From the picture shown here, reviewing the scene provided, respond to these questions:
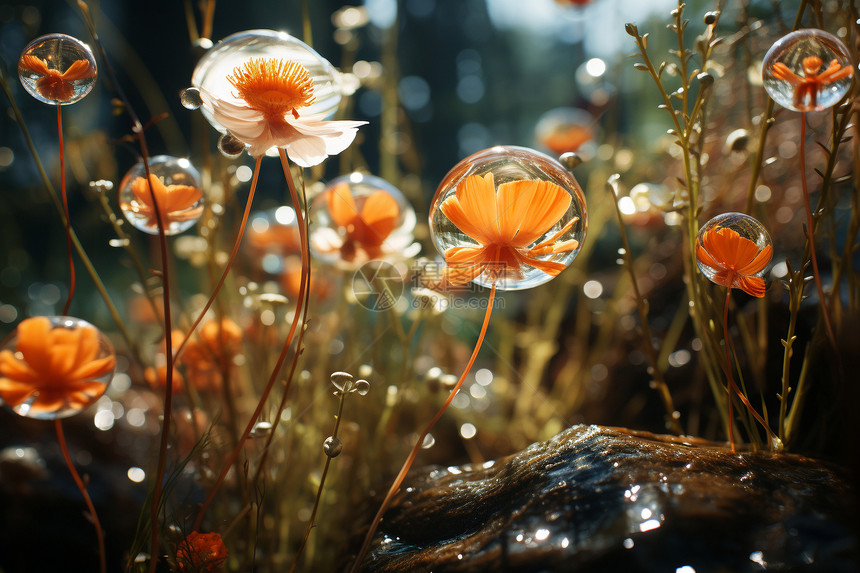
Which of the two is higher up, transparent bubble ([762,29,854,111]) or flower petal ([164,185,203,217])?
flower petal ([164,185,203,217])

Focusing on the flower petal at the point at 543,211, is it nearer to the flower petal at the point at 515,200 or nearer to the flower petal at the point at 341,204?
the flower petal at the point at 515,200

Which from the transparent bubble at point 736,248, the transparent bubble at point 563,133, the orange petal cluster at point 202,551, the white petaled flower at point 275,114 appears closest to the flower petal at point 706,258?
the transparent bubble at point 736,248

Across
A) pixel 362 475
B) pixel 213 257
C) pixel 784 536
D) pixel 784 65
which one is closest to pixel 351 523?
pixel 362 475

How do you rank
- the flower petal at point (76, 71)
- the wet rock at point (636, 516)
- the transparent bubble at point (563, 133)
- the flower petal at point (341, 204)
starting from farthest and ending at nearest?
the transparent bubble at point (563, 133), the flower petal at point (341, 204), the flower petal at point (76, 71), the wet rock at point (636, 516)

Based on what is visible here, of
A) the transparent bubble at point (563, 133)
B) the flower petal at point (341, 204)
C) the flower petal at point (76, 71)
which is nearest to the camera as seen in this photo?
the flower petal at point (76, 71)

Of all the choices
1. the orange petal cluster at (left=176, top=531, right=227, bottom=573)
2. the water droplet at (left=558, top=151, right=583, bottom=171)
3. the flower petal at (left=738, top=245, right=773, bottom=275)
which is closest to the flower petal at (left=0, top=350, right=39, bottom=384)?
the orange petal cluster at (left=176, top=531, right=227, bottom=573)

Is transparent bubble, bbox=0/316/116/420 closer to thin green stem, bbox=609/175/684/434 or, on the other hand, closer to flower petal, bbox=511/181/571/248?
flower petal, bbox=511/181/571/248

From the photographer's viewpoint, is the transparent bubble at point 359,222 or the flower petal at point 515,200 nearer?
the flower petal at point 515,200
